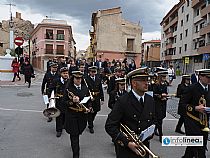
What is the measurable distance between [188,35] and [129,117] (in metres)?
47.1

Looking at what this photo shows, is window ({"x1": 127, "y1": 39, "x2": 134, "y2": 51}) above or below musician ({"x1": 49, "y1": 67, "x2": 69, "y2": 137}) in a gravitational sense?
above

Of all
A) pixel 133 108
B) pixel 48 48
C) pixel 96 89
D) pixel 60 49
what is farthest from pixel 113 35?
pixel 133 108

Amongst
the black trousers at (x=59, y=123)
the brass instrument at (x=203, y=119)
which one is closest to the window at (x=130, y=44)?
the black trousers at (x=59, y=123)

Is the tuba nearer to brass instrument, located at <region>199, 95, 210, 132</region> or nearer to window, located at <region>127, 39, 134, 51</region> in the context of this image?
brass instrument, located at <region>199, 95, 210, 132</region>

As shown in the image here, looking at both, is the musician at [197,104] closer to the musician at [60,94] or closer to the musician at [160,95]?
the musician at [160,95]

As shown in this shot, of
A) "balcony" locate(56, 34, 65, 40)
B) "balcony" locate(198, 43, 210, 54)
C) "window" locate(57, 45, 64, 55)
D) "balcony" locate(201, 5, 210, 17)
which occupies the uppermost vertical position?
"balcony" locate(201, 5, 210, 17)

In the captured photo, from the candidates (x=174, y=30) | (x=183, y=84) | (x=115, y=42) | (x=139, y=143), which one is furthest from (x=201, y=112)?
(x=174, y=30)

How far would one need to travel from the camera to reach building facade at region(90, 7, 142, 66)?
41.5m

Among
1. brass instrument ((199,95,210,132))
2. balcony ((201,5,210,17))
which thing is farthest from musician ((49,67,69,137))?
balcony ((201,5,210,17))

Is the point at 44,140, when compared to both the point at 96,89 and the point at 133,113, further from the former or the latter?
the point at 133,113

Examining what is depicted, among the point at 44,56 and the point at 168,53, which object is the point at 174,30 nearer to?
the point at 168,53

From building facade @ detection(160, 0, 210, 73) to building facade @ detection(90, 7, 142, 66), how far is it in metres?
10.5

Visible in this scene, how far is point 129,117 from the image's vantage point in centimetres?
279

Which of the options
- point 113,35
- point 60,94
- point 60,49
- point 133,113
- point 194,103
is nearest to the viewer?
point 133,113
